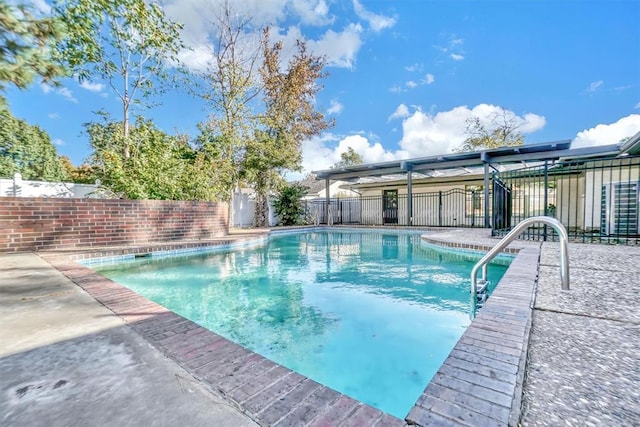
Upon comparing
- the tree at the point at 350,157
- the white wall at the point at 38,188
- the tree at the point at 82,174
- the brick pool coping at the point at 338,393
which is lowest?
the brick pool coping at the point at 338,393

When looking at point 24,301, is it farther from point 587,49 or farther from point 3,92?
point 587,49

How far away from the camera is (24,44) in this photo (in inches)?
85.0

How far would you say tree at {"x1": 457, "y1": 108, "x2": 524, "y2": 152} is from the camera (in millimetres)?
21828

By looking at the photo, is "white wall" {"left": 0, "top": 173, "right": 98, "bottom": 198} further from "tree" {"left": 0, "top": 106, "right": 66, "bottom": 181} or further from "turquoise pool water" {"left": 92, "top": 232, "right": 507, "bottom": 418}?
"tree" {"left": 0, "top": 106, "right": 66, "bottom": 181}

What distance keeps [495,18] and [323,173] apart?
9827mm

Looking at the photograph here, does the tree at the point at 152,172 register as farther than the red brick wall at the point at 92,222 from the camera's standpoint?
Yes

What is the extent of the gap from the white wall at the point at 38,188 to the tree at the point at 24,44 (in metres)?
8.50

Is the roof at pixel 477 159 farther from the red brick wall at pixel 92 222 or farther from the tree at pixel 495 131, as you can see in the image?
the tree at pixel 495 131

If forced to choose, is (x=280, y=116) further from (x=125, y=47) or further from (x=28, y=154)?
(x=28, y=154)

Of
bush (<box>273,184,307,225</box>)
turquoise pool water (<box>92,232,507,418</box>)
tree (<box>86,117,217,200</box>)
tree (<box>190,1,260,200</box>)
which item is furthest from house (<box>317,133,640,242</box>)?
tree (<box>86,117,217,200</box>)

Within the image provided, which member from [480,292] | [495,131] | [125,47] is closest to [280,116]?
[125,47]

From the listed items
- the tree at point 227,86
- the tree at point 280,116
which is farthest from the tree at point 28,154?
the tree at point 280,116

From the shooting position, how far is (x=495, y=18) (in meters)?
10.6

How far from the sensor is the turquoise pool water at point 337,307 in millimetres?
2441
